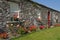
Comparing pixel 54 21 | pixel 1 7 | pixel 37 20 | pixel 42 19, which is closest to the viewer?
pixel 1 7

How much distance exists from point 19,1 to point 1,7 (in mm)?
2909

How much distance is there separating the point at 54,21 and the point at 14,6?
1093 cm

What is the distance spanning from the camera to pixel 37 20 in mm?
24469

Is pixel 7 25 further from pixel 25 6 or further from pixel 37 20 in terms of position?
pixel 37 20

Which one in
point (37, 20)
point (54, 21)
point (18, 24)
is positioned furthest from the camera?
point (54, 21)

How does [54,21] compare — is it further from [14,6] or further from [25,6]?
[14,6]

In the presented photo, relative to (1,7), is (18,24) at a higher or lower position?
lower

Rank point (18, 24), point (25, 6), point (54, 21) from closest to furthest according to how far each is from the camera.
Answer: point (18, 24) < point (25, 6) < point (54, 21)

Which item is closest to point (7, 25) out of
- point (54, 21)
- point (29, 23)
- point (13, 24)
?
point (13, 24)

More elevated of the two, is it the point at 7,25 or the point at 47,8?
the point at 47,8

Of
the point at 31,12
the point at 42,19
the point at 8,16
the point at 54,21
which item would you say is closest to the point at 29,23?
the point at 31,12

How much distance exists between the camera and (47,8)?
1086 inches

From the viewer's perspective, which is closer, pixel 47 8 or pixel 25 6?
pixel 25 6

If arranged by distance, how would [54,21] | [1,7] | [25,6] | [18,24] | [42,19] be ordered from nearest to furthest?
[1,7], [18,24], [25,6], [42,19], [54,21]
